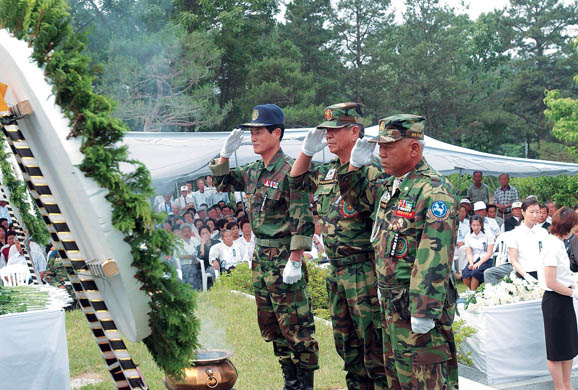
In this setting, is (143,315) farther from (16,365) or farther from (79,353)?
(79,353)

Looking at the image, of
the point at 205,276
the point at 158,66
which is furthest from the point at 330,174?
the point at 158,66

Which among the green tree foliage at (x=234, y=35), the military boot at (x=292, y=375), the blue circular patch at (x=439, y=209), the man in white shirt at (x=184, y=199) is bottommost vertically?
the man in white shirt at (x=184, y=199)

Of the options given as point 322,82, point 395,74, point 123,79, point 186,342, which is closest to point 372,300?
point 186,342

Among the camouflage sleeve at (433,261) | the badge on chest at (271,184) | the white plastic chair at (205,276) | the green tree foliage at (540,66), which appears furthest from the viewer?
the green tree foliage at (540,66)

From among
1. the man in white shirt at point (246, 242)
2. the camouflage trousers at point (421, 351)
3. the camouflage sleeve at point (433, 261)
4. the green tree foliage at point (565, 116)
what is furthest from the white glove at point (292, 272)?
the green tree foliage at point (565, 116)

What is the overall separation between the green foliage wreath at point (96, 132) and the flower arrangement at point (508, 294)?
3.98 m

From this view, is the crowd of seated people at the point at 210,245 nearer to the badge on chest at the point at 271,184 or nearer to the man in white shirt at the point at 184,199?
the man in white shirt at the point at 184,199

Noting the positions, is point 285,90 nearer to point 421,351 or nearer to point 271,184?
point 271,184

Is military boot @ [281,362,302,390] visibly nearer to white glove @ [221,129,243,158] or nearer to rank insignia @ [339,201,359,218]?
rank insignia @ [339,201,359,218]

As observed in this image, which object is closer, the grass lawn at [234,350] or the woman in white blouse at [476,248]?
the grass lawn at [234,350]

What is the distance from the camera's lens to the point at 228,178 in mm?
5688

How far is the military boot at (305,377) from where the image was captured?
5328mm

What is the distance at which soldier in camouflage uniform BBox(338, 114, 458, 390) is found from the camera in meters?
3.77

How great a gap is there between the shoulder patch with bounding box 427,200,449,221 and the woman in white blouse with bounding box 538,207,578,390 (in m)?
2.30
